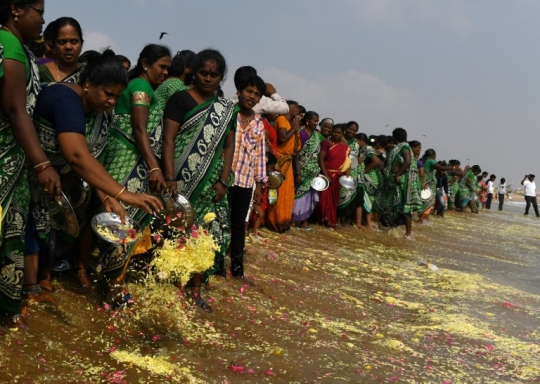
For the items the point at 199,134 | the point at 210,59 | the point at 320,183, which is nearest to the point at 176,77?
the point at 210,59

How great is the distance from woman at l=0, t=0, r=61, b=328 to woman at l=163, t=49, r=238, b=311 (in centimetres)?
119

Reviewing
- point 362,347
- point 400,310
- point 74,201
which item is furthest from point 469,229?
point 74,201

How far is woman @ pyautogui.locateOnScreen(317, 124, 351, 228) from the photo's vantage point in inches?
420

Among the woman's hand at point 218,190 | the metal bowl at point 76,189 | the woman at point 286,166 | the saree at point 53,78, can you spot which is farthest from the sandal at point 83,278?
the woman at point 286,166

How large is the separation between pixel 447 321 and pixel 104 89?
147 inches

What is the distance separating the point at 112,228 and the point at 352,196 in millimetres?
7990

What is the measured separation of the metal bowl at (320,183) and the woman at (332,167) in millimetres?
199

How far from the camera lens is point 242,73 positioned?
530cm

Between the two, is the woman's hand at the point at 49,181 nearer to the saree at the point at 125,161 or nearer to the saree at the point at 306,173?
the saree at the point at 125,161

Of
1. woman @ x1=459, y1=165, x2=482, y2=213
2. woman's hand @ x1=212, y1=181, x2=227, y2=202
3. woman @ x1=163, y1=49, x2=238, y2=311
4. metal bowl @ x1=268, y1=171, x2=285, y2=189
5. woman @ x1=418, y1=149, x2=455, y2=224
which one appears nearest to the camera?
woman @ x1=163, y1=49, x2=238, y2=311

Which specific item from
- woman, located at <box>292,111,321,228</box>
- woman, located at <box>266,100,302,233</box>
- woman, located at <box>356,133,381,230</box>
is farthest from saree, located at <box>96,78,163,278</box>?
woman, located at <box>356,133,381,230</box>

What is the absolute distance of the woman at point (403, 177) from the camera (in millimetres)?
10805

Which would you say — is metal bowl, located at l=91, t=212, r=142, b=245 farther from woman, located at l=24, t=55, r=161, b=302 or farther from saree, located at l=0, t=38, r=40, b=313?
saree, located at l=0, t=38, r=40, b=313

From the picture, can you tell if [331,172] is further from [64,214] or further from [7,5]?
[7,5]
